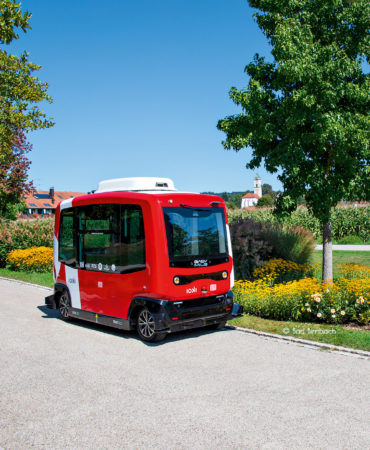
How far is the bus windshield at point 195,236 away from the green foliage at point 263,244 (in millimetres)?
4263

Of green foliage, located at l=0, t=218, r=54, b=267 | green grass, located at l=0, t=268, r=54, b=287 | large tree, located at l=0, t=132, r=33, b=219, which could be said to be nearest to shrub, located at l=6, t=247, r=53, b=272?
green grass, located at l=0, t=268, r=54, b=287

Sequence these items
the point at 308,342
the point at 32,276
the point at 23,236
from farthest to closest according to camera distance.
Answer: the point at 23,236, the point at 32,276, the point at 308,342

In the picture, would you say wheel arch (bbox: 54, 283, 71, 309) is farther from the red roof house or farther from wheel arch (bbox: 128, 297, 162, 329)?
the red roof house

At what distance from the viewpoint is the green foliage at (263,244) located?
12.8m

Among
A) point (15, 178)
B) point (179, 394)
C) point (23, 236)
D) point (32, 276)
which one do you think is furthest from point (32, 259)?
point (179, 394)

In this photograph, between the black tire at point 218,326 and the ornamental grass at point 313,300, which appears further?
the black tire at point 218,326

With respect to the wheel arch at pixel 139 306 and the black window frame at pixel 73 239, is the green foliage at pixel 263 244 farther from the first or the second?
the wheel arch at pixel 139 306

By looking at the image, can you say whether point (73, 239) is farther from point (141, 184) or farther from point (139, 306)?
point (139, 306)

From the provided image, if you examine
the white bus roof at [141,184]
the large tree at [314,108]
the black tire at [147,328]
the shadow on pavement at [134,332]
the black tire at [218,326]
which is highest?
the large tree at [314,108]

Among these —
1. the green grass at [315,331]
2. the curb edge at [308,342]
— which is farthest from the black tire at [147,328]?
the green grass at [315,331]

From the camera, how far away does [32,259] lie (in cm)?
1895

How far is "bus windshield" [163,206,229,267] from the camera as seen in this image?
7.76m

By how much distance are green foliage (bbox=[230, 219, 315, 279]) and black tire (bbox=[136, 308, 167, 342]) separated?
5254 millimetres

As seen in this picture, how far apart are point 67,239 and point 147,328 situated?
9.72ft
